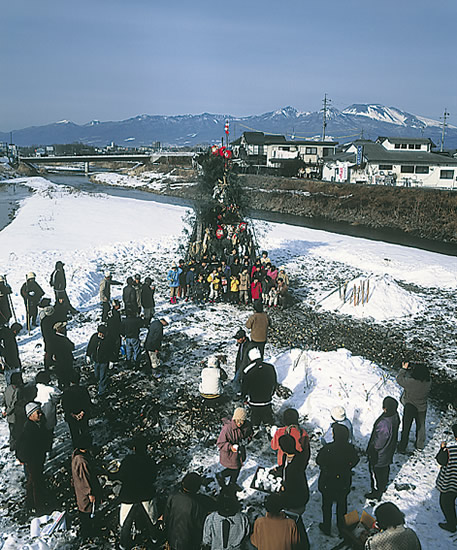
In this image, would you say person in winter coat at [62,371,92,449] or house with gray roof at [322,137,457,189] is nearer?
person in winter coat at [62,371,92,449]

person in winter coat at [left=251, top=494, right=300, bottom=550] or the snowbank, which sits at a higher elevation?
person in winter coat at [left=251, top=494, right=300, bottom=550]

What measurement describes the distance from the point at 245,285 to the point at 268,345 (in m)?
2.95

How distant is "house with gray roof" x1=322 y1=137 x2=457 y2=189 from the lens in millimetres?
46969

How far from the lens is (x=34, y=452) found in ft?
17.0

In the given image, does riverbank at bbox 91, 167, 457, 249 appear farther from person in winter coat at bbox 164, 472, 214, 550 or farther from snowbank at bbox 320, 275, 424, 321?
person in winter coat at bbox 164, 472, 214, 550

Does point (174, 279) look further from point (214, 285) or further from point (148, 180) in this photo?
point (148, 180)

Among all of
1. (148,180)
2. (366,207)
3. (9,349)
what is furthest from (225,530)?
(148,180)

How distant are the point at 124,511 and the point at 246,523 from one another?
1.53 m

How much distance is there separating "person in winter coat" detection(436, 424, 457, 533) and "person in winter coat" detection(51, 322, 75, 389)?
643 centimetres

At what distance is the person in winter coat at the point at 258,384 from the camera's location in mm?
6719

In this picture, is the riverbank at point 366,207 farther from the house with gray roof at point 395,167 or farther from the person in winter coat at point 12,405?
the person in winter coat at point 12,405

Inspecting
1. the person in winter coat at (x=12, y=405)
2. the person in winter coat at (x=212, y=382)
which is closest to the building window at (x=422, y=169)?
the person in winter coat at (x=212, y=382)

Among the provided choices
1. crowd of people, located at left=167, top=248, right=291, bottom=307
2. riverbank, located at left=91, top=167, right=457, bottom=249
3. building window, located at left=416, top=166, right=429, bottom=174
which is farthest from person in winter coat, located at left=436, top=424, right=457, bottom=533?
building window, located at left=416, top=166, right=429, bottom=174

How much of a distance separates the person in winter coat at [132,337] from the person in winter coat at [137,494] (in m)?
4.41
